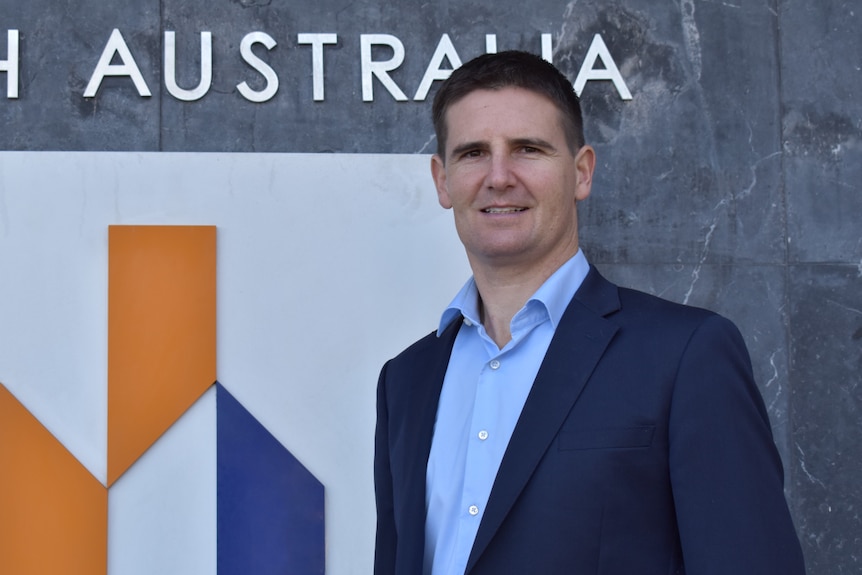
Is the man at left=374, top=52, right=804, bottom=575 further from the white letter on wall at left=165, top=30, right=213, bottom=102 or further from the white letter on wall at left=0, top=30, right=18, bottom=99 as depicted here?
the white letter on wall at left=0, top=30, right=18, bottom=99

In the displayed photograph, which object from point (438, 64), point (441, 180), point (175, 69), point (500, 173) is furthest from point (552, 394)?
point (175, 69)

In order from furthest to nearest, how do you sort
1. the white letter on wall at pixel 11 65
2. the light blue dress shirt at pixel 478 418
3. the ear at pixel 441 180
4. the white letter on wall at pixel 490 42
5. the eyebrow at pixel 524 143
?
the white letter on wall at pixel 490 42 < the white letter on wall at pixel 11 65 < the ear at pixel 441 180 < the eyebrow at pixel 524 143 < the light blue dress shirt at pixel 478 418

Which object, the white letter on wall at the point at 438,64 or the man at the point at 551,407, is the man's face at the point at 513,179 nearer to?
the man at the point at 551,407

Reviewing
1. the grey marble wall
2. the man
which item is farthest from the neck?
the grey marble wall

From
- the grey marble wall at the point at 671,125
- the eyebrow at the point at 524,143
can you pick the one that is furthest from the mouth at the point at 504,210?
the grey marble wall at the point at 671,125

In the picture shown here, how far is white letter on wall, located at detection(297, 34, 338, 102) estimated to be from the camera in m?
2.97

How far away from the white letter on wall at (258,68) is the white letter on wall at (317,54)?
0.36 ft

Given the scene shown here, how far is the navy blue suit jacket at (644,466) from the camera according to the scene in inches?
48.2

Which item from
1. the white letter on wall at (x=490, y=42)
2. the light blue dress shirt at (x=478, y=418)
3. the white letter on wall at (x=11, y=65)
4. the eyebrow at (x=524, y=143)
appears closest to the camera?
the light blue dress shirt at (x=478, y=418)

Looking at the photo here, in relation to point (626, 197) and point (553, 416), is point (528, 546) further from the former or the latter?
point (626, 197)

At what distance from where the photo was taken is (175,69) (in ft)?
9.69

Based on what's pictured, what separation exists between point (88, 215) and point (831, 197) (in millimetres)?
2261

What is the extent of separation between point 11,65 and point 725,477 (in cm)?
250

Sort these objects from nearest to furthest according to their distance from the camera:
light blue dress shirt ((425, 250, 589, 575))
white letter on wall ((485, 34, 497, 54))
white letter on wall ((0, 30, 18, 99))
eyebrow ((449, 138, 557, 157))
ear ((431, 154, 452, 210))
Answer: light blue dress shirt ((425, 250, 589, 575)) < eyebrow ((449, 138, 557, 157)) < ear ((431, 154, 452, 210)) < white letter on wall ((0, 30, 18, 99)) < white letter on wall ((485, 34, 497, 54))
